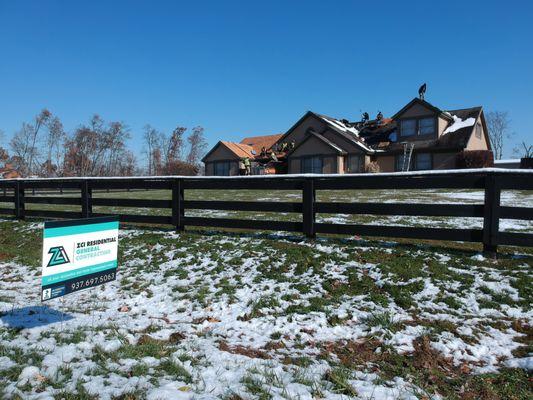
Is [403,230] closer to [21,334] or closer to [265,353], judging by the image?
[265,353]

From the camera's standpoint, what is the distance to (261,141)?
4569 centimetres

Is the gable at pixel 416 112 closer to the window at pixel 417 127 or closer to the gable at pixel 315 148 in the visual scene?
the window at pixel 417 127

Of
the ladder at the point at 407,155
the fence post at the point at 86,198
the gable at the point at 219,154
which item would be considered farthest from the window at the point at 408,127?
the fence post at the point at 86,198

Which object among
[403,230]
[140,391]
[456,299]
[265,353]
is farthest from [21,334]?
[403,230]

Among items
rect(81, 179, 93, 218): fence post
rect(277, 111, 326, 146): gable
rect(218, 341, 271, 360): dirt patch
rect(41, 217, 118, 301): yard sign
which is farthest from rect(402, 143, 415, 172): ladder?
rect(41, 217, 118, 301): yard sign

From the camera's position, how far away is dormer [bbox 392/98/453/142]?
93.6 ft

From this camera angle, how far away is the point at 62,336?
153 inches

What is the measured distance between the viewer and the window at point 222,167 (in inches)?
1557

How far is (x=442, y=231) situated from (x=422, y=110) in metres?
25.6

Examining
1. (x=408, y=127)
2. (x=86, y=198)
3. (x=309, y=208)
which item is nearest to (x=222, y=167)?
(x=408, y=127)

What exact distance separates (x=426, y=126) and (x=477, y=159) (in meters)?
5.70

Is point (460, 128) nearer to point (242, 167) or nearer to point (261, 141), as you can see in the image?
point (242, 167)

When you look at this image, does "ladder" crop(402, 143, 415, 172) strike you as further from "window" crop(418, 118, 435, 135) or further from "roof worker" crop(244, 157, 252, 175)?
"roof worker" crop(244, 157, 252, 175)

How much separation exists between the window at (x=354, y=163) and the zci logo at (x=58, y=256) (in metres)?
28.5
